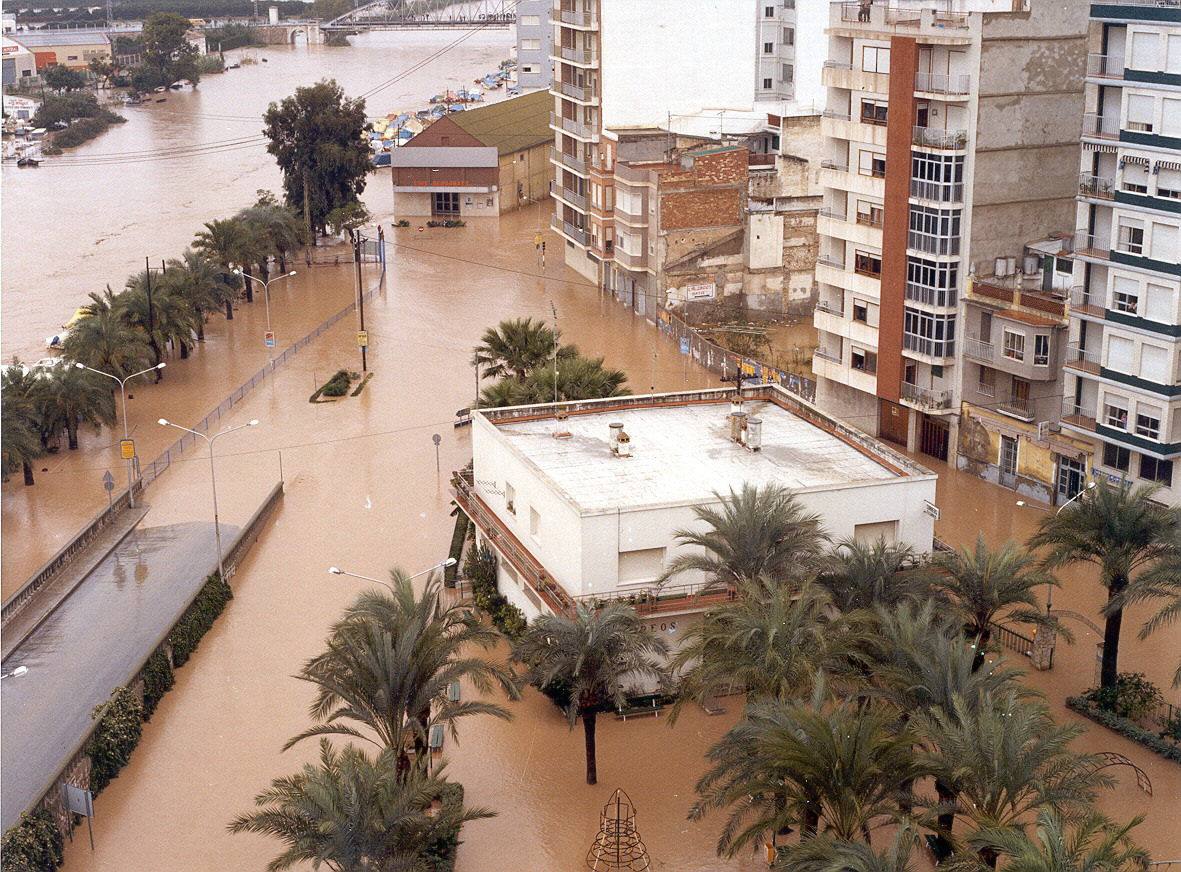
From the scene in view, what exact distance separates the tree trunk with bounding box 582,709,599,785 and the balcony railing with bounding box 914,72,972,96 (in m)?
23.1

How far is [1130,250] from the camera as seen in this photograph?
134ft

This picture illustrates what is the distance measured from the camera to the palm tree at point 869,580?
31.0 meters

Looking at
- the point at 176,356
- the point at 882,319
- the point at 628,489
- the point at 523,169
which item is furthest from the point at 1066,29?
the point at 523,169

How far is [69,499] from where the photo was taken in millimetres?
47969

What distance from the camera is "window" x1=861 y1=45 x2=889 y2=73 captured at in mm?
47406

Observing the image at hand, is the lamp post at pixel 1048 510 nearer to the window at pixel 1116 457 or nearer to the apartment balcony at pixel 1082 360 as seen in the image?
the window at pixel 1116 457

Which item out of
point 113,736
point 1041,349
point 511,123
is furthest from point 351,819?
point 511,123

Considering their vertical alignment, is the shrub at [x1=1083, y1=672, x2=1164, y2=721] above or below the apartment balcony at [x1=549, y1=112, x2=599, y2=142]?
below

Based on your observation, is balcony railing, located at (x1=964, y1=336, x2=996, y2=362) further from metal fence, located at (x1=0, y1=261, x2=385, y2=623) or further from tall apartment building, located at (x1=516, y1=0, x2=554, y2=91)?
tall apartment building, located at (x1=516, y1=0, x2=554, y2=91)

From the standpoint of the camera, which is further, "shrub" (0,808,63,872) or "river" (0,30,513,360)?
"river" (0,30,513,360)

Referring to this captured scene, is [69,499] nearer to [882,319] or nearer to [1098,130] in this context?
[882,319]

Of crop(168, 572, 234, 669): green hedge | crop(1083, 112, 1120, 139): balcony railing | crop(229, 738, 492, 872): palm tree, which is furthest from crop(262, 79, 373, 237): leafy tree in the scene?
crop(229, 738, 492, 872): palm tree

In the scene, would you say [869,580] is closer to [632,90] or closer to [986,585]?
[986,585]

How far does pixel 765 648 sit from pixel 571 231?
1964 inches
